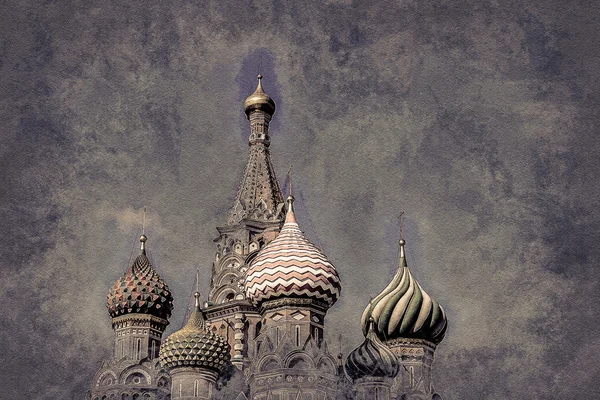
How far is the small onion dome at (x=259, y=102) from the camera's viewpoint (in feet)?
138

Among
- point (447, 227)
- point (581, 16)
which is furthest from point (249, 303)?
point (581, 16)

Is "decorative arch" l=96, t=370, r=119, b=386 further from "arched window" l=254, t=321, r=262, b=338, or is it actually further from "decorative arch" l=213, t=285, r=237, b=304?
"decorative arch" l=213, t=285, r=237, b=304

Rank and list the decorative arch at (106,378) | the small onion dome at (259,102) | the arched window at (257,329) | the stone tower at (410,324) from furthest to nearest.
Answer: the small onion dome at (259,102) → the arched window at (257,329) → the stone tower at (410,324) → the decorative arch at (106,378)

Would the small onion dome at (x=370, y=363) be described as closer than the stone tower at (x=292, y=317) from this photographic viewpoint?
No

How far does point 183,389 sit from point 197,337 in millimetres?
1199

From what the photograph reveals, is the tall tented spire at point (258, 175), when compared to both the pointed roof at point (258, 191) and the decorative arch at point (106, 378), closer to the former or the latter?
the pointed roof at point (258, 191)

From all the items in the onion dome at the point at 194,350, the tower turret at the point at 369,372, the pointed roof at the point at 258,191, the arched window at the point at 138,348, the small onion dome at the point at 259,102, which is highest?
the small onion dome at the point at 259,102

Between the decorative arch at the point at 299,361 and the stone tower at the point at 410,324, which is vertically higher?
the stone tower at the point at 410,324

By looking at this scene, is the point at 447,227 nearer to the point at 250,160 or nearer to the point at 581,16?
the point at 581,16

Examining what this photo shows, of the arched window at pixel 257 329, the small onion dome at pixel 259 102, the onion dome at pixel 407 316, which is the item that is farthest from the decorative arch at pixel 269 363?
the small onion dome at pixel 259 102

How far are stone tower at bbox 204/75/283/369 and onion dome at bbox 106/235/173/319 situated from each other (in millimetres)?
2095

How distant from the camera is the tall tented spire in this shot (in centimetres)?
4141

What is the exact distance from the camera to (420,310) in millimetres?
38312

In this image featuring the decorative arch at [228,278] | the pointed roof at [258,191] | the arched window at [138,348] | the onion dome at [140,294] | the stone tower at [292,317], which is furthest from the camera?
the pointed roof at [258,191]
